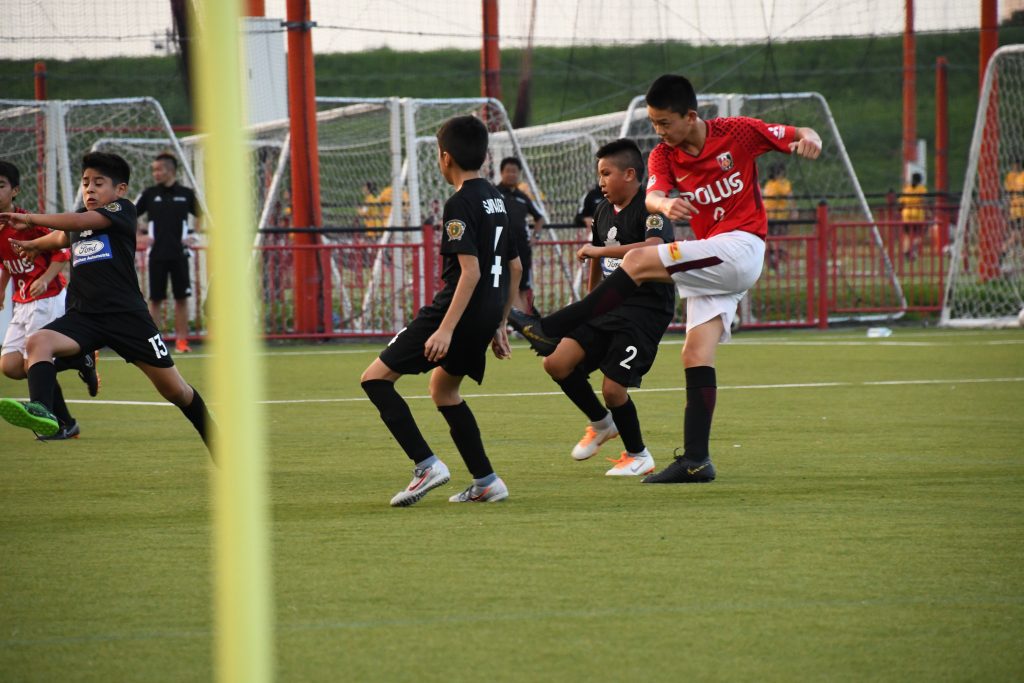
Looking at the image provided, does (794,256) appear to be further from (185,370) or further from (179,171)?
(179,171)

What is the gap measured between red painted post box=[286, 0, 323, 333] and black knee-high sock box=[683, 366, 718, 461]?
1136cm

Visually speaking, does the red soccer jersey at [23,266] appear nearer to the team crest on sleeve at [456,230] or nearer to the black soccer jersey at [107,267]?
the black soccer jersey at [107,267]

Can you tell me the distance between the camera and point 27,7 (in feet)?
61.1

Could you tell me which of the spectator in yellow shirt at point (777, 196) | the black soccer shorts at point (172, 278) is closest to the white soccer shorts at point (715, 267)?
the black soccer shorts at point (172, 278)

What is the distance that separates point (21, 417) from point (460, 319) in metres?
2.70

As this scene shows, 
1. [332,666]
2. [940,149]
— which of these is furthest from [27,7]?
[940,149]

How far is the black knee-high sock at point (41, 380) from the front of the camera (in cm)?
774

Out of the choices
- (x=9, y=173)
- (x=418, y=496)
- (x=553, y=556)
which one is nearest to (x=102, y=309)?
(x=9, y=173)

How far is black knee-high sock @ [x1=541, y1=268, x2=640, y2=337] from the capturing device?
22.6 ft

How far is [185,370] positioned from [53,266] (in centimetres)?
503

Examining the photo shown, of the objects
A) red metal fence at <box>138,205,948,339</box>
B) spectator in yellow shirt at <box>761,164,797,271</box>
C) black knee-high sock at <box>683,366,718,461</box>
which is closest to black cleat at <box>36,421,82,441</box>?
black knee-high sock at <box>683,366,718,461</box>

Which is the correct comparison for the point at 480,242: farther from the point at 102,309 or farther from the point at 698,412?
the point at 102,309

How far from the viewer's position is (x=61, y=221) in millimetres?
7219

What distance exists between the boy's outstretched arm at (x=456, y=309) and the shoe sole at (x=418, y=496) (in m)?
0.59
